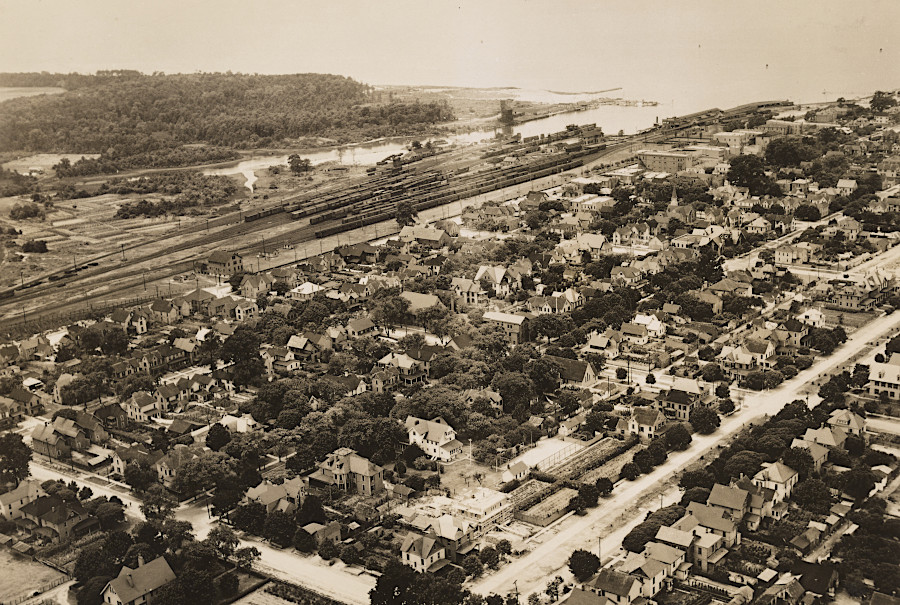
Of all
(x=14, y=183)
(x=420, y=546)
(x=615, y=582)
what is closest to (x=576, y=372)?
(x=420, y=546)

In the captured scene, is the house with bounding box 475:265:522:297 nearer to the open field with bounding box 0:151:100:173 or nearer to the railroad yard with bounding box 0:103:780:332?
the railroad yard with bounding box 0:103:780:332

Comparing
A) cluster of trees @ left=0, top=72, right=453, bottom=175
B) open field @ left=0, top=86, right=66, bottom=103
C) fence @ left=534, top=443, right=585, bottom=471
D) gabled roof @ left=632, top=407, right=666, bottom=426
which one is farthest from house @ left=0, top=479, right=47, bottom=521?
cluster of trees @ left=0, top=72, right=453, bottom=175

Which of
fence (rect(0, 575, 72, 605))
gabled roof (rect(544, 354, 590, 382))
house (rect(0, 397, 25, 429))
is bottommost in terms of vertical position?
fence (rect(0, 575, 72, 605))

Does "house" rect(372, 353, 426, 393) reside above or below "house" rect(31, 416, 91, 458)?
above

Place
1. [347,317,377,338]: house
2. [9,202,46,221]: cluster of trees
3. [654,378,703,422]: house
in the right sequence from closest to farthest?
[654,378,703,422]: house → [347,317,377,338]: house → [9,202,46,221]: cluster of trees

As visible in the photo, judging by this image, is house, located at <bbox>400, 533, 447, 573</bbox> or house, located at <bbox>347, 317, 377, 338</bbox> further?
house, located at <bbox>347, 317, 377, 338</bbox>

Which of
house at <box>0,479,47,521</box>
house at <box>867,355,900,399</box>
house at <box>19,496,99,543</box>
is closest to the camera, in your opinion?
house at <box>19,496,99,543</box>
